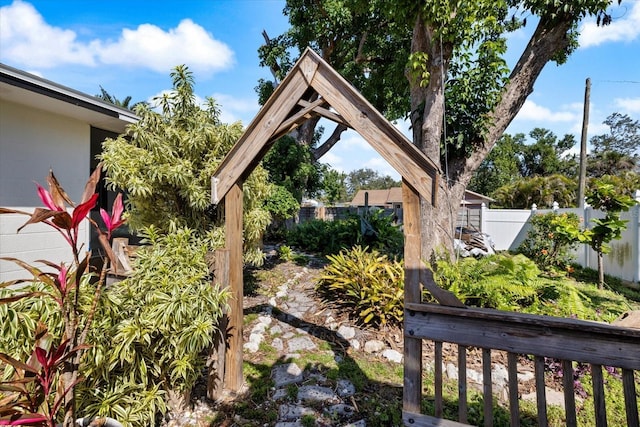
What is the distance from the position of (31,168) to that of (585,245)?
34.3 feet

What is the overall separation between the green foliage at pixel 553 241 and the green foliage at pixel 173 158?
6030 mm

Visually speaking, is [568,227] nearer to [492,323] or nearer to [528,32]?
[528,32]

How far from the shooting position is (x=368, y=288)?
12.5 ft

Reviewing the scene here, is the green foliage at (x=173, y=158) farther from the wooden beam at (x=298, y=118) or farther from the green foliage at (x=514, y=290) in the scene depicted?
the green foliage at (x=514, y=290)

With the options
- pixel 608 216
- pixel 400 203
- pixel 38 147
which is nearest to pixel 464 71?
pixel 608 216

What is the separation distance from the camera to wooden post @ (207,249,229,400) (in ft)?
8.00

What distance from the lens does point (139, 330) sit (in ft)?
6.05

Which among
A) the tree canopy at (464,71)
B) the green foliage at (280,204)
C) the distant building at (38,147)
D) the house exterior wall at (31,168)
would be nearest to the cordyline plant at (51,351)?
the distant building at (38,147)

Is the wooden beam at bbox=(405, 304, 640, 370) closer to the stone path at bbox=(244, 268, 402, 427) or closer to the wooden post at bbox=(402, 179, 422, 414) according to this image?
the wooden post at bbox=(402, 179, 422, 414)

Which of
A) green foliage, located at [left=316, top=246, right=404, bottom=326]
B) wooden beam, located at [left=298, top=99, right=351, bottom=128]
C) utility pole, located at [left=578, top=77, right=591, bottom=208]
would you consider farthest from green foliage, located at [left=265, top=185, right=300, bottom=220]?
utility pole, located at [left=578, top=77, right=591, bottom=208]

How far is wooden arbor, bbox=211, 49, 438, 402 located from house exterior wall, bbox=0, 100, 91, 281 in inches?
→ 113

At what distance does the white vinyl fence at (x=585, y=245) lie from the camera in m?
5.64

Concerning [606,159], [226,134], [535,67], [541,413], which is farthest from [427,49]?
[606,159]

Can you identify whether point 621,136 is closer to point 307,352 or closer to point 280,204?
point 280,204
